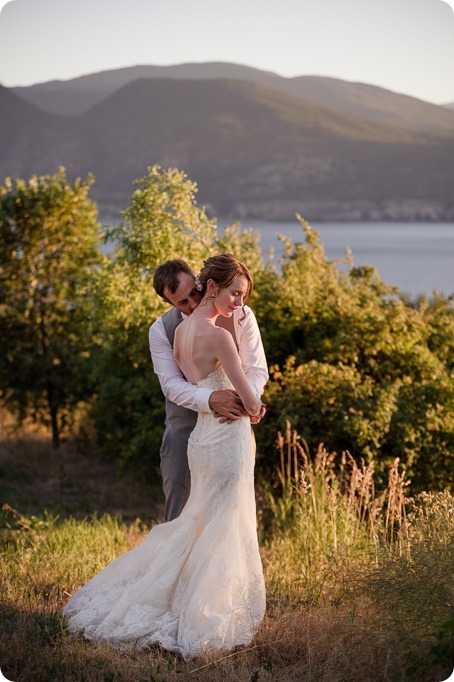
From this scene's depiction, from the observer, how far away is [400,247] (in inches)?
987

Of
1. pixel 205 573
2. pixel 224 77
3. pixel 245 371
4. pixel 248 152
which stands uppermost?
pixel 224 77

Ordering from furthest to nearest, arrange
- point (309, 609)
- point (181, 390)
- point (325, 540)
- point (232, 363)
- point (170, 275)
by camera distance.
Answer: point (325, 540) < point (309, 609) < point (170, 275) < point (181, 390) < point (232, 363)

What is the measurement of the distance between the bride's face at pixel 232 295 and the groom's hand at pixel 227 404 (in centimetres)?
44

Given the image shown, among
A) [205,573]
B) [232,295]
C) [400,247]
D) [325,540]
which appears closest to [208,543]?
[205,573]

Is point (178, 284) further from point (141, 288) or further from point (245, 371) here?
point (141, 288)

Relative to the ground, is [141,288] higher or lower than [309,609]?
higher

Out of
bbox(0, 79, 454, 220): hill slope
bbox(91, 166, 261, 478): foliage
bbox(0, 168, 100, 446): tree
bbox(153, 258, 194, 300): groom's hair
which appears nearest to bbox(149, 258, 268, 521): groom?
bbox(153, 258, 194, 300): groom's hair

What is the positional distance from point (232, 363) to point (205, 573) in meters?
1.11

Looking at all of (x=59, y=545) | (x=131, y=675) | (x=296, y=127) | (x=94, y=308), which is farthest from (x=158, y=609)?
(x=296, y=127)

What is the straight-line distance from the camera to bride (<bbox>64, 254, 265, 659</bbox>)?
438 cm

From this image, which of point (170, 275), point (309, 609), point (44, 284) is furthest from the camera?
point (44, 284)

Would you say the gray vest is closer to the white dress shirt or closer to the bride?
the white dress shirt

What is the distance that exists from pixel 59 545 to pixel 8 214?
6.64 meters

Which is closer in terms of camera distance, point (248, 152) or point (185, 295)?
point (185, 295)
